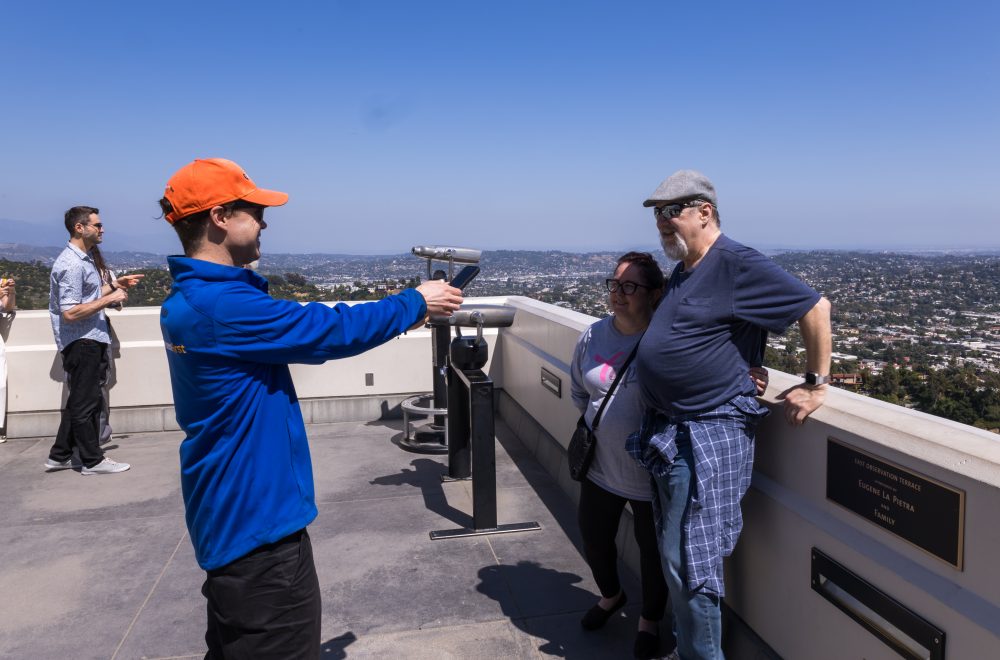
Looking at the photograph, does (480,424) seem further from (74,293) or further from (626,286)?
(74,293)

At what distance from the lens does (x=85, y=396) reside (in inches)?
258

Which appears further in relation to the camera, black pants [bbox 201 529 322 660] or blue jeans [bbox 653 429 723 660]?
blue jeans [bbox 653 429 723 660]

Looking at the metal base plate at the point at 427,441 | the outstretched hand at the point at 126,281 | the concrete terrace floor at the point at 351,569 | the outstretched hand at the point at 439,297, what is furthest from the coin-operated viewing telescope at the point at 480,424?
the outstretched hand at the point at 126,281

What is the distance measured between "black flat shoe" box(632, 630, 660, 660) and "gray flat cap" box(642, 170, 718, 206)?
204cm

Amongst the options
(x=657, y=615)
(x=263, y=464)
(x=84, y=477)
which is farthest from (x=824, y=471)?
(x=84, y=477)

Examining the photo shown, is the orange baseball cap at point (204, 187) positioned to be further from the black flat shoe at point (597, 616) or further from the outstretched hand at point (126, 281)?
the outstretched hand at point (126, 281)

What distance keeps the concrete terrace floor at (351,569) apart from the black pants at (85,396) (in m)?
0.23

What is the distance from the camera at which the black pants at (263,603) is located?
2.40m

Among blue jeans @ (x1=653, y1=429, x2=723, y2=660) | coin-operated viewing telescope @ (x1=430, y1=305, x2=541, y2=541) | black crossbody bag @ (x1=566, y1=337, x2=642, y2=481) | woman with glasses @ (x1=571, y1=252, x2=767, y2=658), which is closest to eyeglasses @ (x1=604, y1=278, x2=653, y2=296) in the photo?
woman with glasses @ (x1=571, y1=252, x2=767, y2=658)

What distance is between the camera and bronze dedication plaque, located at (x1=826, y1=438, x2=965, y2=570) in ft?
7.17

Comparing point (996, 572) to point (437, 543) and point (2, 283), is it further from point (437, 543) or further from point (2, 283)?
point (2, 283)

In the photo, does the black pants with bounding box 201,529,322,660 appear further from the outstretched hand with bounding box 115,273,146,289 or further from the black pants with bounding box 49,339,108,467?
the outstretched hand with bounding box 115,273,146,289

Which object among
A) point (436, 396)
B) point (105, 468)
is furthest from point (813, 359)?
point (105, 468)

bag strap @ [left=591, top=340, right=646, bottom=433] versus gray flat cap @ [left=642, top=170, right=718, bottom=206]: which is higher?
gray flat cap @ [left=642, top=170, right=718, bottom=206]
